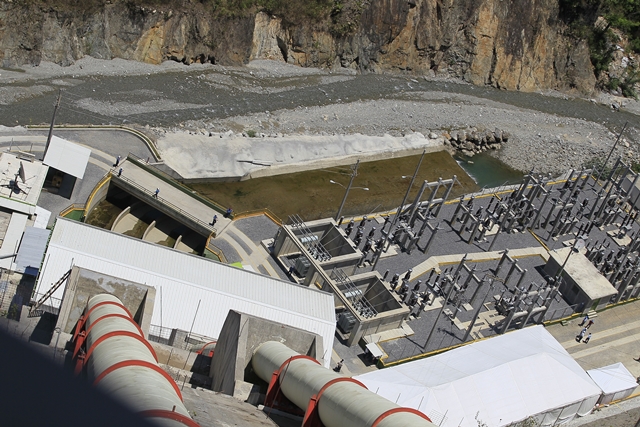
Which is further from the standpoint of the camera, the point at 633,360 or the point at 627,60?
the point at 627,60

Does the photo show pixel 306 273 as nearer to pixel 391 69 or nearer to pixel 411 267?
pixel 411 267

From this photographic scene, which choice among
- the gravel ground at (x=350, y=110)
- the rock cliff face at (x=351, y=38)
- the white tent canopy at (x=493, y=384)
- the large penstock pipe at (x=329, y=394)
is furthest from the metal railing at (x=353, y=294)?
the rock cliff face at (x=351, y=38)

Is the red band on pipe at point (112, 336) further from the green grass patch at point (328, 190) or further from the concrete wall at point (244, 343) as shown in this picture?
the green grass patch at point (328, 190)

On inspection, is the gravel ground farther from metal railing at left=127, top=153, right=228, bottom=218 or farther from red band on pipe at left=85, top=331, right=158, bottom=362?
red band on pipe at left=85, top=331, right=158, bottom=362

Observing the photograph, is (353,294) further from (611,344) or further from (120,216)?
(611,344)

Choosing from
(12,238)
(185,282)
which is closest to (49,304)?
(185,282)

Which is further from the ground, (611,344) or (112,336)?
(112,336)

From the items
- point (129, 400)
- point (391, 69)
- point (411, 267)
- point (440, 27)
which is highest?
point (440, 27)

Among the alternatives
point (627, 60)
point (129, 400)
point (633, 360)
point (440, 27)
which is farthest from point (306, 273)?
point (627, 60)
